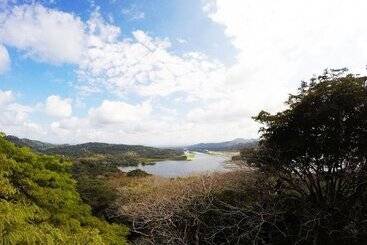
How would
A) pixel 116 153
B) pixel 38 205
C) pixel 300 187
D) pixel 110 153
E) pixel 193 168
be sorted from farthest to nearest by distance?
pixel 116 153
pixel 110 153
pixel 193 168
pixel 300 187
pixel 38 205

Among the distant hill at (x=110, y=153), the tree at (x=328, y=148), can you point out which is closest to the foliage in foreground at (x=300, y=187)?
the tree at (x=328, y=148)

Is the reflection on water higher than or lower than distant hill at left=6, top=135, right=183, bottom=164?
lower

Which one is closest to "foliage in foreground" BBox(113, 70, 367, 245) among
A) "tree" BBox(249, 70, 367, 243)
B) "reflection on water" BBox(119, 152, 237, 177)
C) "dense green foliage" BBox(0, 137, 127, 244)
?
"tree" BBox(249, 70, 367, 243)

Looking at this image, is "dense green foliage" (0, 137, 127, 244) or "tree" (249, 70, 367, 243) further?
"tree" (249, 70, 367, 243)

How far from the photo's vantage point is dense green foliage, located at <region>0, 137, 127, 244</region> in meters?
5.09

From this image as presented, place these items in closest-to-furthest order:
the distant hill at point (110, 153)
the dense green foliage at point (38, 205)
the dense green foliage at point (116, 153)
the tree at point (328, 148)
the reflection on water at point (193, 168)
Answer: the dense green foliage at point (38, 205)
the tree at point (328, 148)
the reflection on water at point (193, 168)
the distant hill at point (110, 153)
the dense green foliage at point (116, 153)

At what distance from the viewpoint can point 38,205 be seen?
270 inches

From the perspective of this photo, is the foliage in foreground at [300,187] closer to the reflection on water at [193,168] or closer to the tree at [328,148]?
the tree at [328,148]

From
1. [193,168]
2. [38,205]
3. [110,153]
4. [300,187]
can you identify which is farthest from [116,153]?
[38,205]

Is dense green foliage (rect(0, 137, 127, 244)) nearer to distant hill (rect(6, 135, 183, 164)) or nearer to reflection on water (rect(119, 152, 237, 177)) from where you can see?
reflection on water (rect(119, 152, 237, 177))

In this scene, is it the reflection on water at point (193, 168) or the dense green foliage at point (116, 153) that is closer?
the reflection on water at point (193, 168)

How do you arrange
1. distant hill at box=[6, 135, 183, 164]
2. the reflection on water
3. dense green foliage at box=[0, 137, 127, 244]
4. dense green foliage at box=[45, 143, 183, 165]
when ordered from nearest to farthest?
1. dense green foliage at box=[0, 137, 127, 244]
2. the reflection on water
3. distant hill at box=[6, 135, 183, 164]
4. dense green foliage at box=[45, 143, 183, 165]

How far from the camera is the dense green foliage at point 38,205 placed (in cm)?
509

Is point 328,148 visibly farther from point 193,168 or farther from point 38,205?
point 193,168
